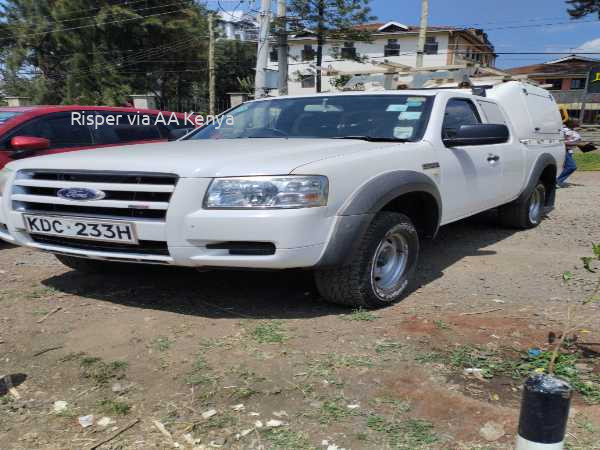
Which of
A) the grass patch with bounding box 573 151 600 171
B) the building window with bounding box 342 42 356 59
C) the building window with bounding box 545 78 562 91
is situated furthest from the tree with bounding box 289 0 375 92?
the building window with bounding box 545 78 562 91

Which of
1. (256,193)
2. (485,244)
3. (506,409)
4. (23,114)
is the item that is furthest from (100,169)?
(485,244)

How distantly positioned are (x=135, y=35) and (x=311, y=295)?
32745mm

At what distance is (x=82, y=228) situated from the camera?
310cm

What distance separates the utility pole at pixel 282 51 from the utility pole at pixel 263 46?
2173 mm

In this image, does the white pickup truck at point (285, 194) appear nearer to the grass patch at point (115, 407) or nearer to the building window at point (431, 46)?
the grass patch at point (115, 407)

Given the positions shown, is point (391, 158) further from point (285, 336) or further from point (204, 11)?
point (204, 11)

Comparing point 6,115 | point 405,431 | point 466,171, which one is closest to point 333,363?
point 405,431

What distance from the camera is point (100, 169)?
308cm

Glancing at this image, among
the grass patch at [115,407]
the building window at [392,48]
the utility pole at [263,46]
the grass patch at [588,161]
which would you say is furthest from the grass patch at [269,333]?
the building window at [392,48]

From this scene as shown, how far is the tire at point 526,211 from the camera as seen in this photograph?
19.0ft

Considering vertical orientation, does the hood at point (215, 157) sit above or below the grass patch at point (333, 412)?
above

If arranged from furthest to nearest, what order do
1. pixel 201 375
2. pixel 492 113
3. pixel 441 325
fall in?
pixel 492 113 → pixel 441 325 → pixel 201 375

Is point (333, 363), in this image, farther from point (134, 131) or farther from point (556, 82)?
point (556, 82)

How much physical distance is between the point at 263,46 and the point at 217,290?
10327mm
